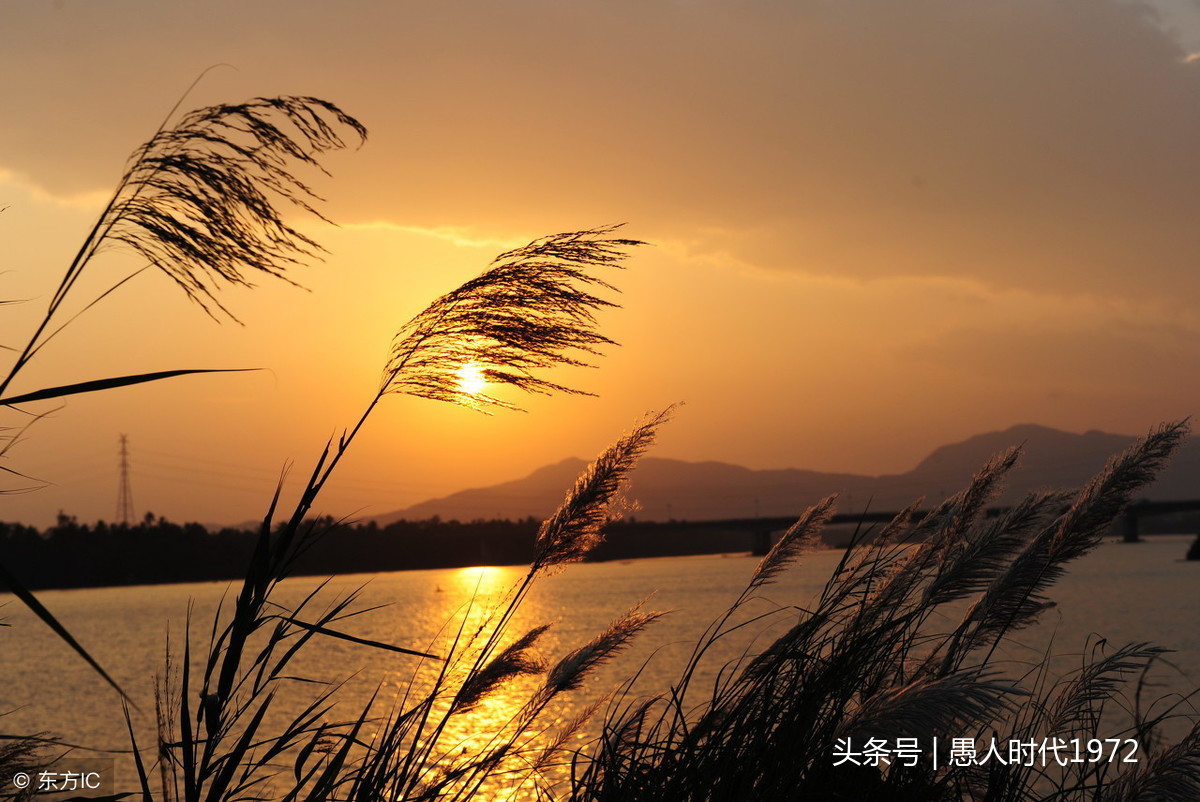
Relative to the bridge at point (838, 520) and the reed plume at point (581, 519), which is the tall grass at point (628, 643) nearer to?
the reed plume at point (581, 519)

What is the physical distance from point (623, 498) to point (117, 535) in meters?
102

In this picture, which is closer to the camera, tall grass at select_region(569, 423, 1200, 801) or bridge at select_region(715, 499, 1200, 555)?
tall grass at select_region(569, 423, 1200, 801)

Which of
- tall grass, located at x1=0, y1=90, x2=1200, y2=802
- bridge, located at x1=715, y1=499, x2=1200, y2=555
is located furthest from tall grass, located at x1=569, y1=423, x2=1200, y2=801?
bridge, located at x1=715, y1=499, x2=1200, y2=555

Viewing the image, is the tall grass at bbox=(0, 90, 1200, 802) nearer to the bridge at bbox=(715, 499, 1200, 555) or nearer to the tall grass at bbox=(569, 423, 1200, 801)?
the tall grass at bbox=(569, 423, 1200, 801)

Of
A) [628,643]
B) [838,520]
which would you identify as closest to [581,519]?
[628,643]

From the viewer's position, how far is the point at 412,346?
316cm

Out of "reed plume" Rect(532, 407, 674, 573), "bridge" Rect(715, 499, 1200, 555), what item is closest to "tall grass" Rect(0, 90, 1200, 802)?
"reed plume" Rect(532, 407, 674, 573)

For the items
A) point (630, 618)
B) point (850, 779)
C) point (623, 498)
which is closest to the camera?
point (850, 779)

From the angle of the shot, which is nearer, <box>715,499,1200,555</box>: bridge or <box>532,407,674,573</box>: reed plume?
<box>532,407,674,573</box>: reed plume

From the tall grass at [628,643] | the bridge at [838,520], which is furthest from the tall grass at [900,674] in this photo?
the bridge at [838,520]

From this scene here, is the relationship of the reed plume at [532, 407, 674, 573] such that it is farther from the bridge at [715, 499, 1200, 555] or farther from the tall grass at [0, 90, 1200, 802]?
the bridge at [715, 499, 1200, 555]

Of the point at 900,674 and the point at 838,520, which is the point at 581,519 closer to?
the point at 900,674

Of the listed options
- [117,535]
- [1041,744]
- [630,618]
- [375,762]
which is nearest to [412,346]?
[375,762]

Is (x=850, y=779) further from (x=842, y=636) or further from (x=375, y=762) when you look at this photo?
(x=375, y=762)
